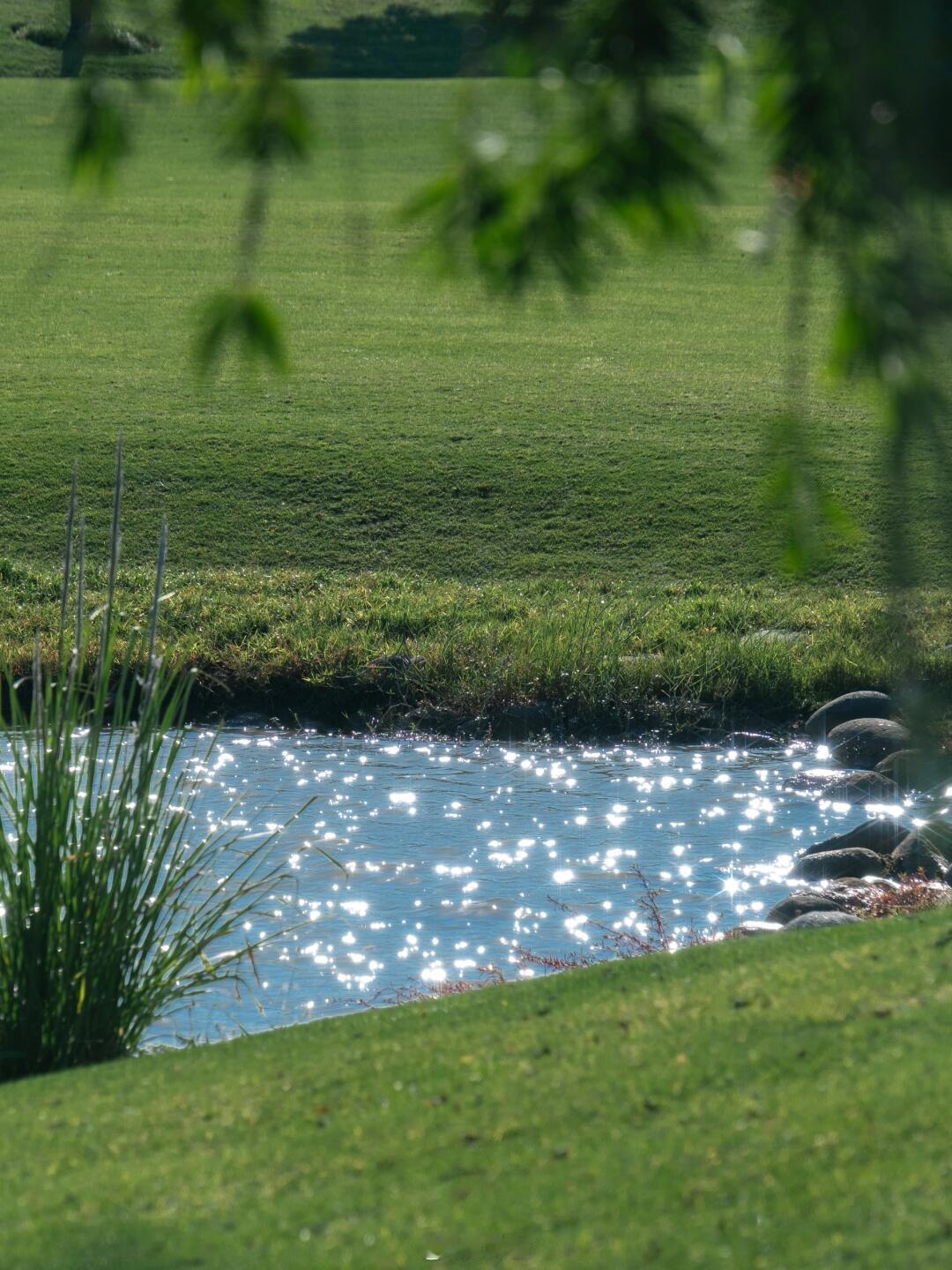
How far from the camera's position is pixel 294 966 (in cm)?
714

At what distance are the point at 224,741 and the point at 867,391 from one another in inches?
323

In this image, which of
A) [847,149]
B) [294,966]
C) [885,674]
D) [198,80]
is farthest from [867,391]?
[885,674]

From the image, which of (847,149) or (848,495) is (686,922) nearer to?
(847,149)

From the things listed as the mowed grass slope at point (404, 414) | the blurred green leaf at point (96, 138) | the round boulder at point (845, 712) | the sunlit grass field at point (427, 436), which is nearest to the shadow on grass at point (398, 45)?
the mowed grass slope at point (404, 414)

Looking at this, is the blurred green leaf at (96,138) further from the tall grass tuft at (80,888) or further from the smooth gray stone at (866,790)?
the smooth gray stone at (866,790)

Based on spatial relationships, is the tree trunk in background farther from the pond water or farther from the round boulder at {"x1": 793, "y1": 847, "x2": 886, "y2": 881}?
the round boulder at {"x1": 793, "y1": 847, "x2": 886, "y2": 881}

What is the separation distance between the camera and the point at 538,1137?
12.5 ft

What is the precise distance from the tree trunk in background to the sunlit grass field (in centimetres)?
522

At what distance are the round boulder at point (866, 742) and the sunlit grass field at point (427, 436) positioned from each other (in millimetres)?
785

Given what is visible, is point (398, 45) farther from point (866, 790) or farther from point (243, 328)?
point (243, 328)

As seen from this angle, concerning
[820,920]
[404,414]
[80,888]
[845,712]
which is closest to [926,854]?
[820,920]

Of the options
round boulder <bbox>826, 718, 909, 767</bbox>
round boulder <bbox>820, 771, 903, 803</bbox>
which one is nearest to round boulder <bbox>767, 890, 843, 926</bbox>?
round boulder <bbox>820, 771, 903, 803</bbox>

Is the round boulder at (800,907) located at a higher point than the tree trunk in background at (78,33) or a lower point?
lower

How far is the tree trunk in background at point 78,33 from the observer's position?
309 cm
